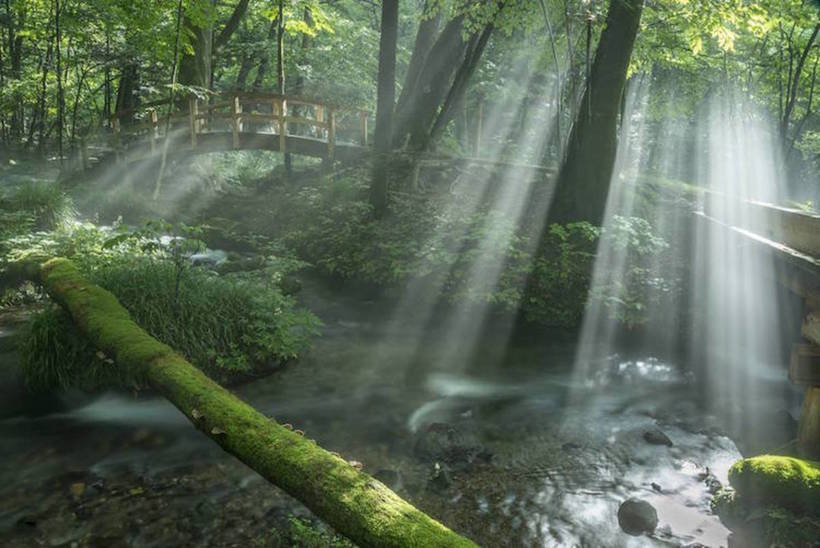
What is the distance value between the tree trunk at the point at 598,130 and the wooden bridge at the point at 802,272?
2.86 m

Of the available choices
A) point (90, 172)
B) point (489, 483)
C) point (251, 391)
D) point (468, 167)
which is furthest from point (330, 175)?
point (489, 483)

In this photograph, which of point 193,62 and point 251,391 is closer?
point 251,391

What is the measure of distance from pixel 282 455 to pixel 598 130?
9846 mm

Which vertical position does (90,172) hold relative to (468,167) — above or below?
below

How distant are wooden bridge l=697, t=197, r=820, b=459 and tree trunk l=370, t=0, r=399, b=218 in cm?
744

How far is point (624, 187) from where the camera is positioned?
14766 millimetres

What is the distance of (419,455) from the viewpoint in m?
6.05

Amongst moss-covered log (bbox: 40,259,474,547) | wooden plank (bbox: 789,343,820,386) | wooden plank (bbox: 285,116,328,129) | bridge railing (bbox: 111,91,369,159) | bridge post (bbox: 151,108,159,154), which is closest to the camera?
moss-covered log (bbox: 40,259,474,547)

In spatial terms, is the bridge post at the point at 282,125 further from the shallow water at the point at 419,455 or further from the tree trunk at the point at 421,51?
the shallow water at the point at 419,455

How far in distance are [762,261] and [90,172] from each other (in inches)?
695

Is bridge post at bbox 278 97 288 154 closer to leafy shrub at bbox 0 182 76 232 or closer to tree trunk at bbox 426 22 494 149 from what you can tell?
tree trunk at bbox 426 22 494 149

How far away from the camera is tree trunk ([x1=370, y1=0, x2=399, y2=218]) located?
1248cm

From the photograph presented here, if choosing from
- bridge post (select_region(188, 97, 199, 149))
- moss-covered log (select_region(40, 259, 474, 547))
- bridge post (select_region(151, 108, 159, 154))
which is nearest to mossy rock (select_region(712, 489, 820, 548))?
moss-covered log (select_region(40, 259, 474, 547))

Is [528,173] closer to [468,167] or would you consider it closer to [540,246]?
[468,167]
